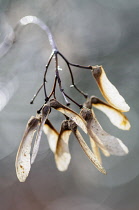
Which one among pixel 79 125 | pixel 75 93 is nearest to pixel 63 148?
pixel 79 125

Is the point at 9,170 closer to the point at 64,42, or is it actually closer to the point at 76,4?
the point at 64,42

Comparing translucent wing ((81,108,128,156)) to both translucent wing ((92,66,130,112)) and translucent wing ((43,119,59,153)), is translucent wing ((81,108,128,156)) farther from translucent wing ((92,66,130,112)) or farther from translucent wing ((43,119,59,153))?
translucent wing ((43,119,59,153))

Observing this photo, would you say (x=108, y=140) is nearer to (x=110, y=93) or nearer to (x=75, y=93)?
(x=110, y=93)

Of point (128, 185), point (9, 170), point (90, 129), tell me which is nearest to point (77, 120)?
point (90, 129)

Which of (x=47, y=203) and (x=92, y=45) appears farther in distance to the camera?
(x=92, y=45)

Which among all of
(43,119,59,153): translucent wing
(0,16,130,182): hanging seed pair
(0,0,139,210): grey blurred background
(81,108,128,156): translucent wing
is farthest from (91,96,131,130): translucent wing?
(0,0,139,210): grey blurred background

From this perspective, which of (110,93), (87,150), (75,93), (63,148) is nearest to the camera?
(87,150)
